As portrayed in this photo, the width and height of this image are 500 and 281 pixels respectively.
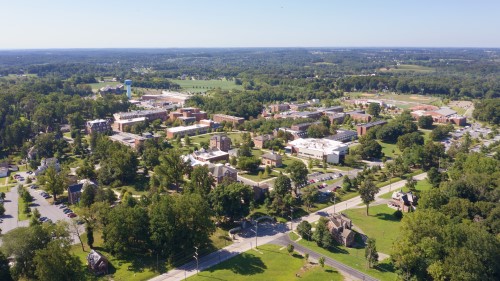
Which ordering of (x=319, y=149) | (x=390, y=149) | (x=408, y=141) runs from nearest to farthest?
(x=319, y=149) < (x=408, y=141) < (x=390, y=149)

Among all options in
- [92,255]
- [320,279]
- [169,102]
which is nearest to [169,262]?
[92,255]

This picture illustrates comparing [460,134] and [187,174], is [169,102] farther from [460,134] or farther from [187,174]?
[460,134]

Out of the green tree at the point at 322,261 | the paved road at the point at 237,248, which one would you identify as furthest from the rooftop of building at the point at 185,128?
the green tree at the point at 322,261

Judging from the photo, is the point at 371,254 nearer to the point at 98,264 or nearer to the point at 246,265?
the point at 246,265

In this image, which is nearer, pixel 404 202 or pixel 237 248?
pixel 237 248

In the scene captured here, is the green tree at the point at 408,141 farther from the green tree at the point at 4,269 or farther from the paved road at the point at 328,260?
the green tree at the point at 4,269

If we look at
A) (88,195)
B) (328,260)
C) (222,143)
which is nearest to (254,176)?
(222,143)
